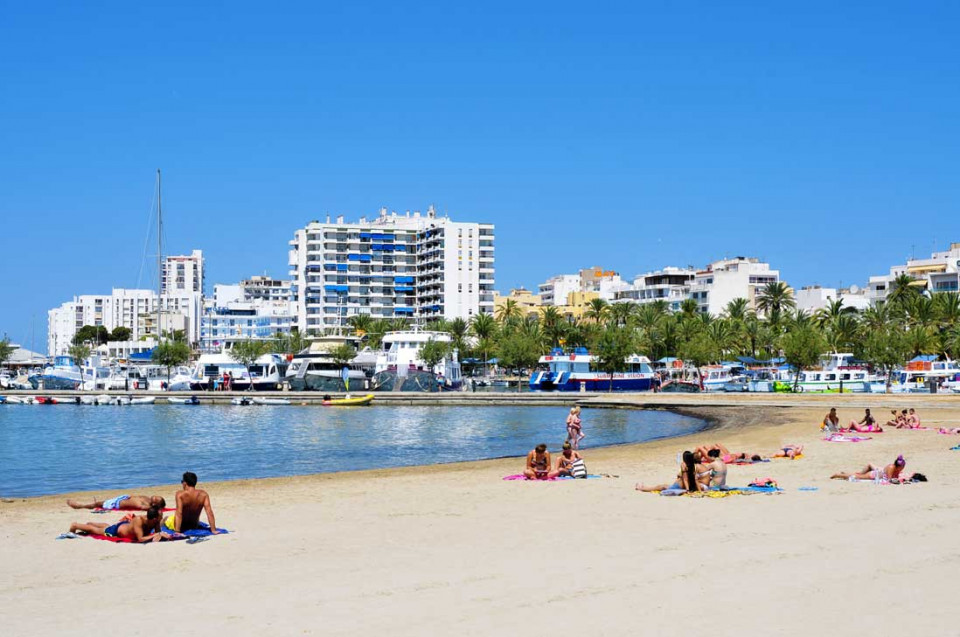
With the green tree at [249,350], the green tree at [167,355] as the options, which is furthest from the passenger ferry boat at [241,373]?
the green tree at [249,350]

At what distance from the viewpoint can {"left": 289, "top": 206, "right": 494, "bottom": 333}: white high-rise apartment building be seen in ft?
527

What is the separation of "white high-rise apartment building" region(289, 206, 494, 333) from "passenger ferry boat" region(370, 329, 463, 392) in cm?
6272

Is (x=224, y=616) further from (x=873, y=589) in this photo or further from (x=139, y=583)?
(x=873, y=589)

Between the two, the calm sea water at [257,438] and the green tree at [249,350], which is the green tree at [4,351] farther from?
the calm sea water at [257,438]

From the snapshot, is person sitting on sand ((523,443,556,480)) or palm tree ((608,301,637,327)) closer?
person sitting on sand ((523,443,556,480))

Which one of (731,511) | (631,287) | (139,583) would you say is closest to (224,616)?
(139,583)

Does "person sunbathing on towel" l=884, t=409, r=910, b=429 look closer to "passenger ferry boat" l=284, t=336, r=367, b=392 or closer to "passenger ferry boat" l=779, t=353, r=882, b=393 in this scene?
"passenger ferry boat" l=779, t=353, r=882, b=393

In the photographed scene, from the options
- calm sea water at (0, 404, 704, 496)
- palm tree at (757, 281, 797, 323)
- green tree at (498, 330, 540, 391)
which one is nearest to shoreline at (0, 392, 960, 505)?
calm sea water at (0, 404, 704, 496)

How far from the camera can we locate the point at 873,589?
33.9ft

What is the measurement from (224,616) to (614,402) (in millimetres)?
54319

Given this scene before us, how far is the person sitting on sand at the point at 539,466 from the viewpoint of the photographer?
21078 millimetres

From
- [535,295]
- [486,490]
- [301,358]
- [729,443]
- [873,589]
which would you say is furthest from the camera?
[535,295]

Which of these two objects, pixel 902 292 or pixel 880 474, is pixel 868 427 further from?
pixel 902 292

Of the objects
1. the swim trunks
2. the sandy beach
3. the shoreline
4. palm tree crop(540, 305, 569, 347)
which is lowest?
the shoreline
